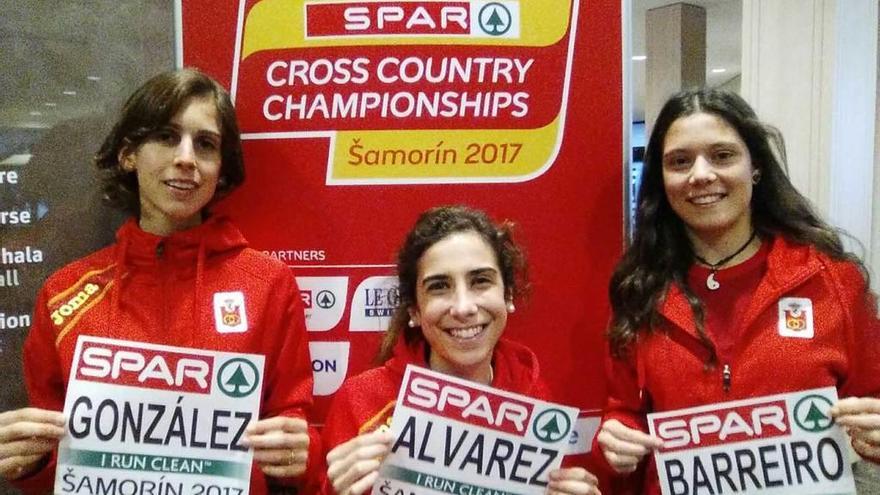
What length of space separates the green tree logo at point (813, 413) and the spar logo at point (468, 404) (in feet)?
1.69

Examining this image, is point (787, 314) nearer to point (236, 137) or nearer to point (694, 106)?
point (694, 106)

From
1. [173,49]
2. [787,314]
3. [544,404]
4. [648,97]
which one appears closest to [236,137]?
[173,49]

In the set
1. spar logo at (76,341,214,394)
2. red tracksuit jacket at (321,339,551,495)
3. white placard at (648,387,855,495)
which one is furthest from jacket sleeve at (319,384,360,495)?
white placard at (648,387,855,495)

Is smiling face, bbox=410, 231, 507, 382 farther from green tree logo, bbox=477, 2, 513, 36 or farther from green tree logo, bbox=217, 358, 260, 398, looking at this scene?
→ green tree logo, bbox=477, 2, 513, 36

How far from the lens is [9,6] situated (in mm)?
1778

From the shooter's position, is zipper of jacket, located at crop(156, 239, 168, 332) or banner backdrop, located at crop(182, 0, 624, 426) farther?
banner backdrop, located at crop(182, 0, 624, 426)

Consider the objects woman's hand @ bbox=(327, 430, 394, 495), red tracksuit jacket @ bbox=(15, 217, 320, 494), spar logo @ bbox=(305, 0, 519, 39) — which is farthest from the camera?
spar logo @ bbox=(305, 0, 519, 39)

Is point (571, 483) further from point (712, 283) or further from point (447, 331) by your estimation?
point (712, 283)

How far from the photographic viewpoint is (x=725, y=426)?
4.78 ft

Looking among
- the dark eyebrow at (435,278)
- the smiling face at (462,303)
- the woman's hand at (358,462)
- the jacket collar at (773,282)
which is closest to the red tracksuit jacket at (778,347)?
the jacket collar at (773,282)

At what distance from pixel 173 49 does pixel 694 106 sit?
1245 mm

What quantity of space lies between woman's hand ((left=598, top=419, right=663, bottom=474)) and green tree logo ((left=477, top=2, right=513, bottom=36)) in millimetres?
929

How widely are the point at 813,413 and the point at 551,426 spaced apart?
50cm

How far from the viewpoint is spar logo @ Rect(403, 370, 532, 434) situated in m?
1.42
